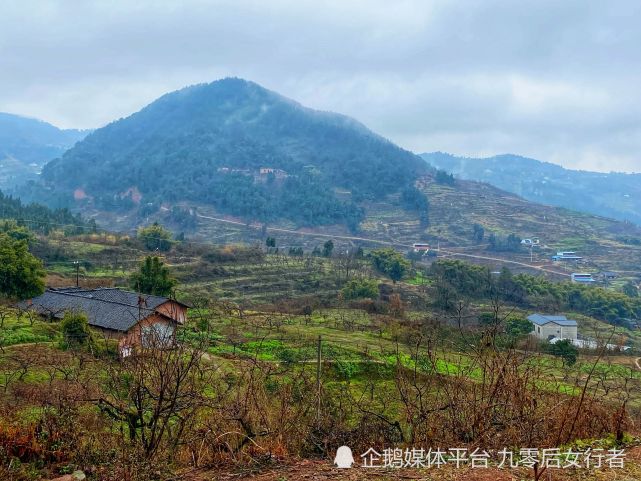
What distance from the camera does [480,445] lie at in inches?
168

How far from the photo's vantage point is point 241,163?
112562 millimetres

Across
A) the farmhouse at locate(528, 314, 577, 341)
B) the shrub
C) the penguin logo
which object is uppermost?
the penguin logo

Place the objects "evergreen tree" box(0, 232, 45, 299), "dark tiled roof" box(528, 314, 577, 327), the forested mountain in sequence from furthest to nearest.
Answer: the forested mountain
"dark tiled roof" box(528, 314, 577, 327)
"evergreen tree" box(0, 232, 45, 299)

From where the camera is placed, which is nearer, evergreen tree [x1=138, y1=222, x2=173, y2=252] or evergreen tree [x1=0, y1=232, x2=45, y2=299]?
evergreen tree [x1=0, y1=232, x2=45, y2=299]

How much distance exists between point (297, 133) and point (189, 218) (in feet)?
220

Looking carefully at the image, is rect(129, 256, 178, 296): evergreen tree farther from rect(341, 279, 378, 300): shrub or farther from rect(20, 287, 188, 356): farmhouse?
rect(341, 279, 378, 300): shrub

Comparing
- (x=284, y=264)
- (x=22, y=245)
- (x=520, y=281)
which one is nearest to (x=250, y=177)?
(x=284, y=264)

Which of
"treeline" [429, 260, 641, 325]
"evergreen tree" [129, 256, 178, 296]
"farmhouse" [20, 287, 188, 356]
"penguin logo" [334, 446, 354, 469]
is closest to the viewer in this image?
"penguin logo" [334, 446, 354, 469]

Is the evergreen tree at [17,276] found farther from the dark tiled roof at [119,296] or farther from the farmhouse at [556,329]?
the farmhouse at [556,329]

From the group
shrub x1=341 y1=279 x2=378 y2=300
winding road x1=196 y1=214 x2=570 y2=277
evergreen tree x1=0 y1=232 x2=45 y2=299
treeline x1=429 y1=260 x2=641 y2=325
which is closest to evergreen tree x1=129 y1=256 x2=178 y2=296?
evergreen tree x1=0 y1=232 x2=45 y2=299

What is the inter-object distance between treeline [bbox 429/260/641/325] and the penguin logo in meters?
33.3

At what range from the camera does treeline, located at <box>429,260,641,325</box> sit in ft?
121

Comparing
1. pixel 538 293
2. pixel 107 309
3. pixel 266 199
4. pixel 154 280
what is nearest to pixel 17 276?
pixel 107 309

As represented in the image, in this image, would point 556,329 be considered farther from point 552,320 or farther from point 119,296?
point 119,296
